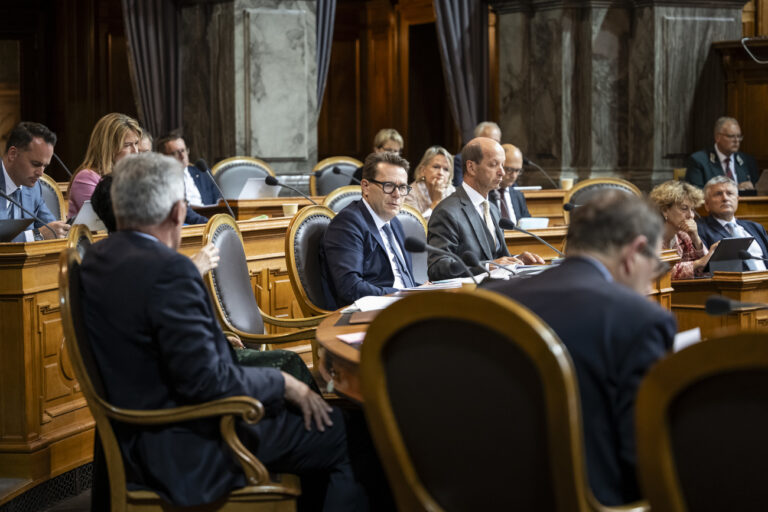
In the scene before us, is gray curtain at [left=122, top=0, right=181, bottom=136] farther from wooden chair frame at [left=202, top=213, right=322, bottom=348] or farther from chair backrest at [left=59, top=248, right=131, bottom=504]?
chair backrest at [left=59, top=248, right=131, bottom=504]

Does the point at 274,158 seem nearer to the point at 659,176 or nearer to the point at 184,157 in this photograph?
the point at 184,157

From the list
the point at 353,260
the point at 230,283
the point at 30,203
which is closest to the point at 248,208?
the point at 30,203

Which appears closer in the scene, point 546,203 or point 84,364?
point 84,364

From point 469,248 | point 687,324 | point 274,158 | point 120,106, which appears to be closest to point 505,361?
point 469,248

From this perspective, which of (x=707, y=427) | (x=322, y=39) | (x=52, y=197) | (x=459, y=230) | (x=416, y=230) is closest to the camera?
(x=707, y=427)

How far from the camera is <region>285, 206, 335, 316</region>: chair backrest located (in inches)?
150

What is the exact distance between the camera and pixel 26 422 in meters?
3.38

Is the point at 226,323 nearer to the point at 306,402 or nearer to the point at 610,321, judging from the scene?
the point at 306,402

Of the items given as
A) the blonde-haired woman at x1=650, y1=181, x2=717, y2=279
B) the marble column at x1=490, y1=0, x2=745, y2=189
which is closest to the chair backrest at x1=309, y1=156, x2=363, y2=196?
the marble column at x1=490, y1=0, x2=745, y2=189

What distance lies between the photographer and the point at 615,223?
1.83m

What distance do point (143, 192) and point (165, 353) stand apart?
1.22 feet

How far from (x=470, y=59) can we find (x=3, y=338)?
6.41 meters

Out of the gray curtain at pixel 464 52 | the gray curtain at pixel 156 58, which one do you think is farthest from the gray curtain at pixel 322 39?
the gray curtain at pixel 156 58

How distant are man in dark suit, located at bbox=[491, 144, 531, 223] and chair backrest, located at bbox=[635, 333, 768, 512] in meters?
4.94
